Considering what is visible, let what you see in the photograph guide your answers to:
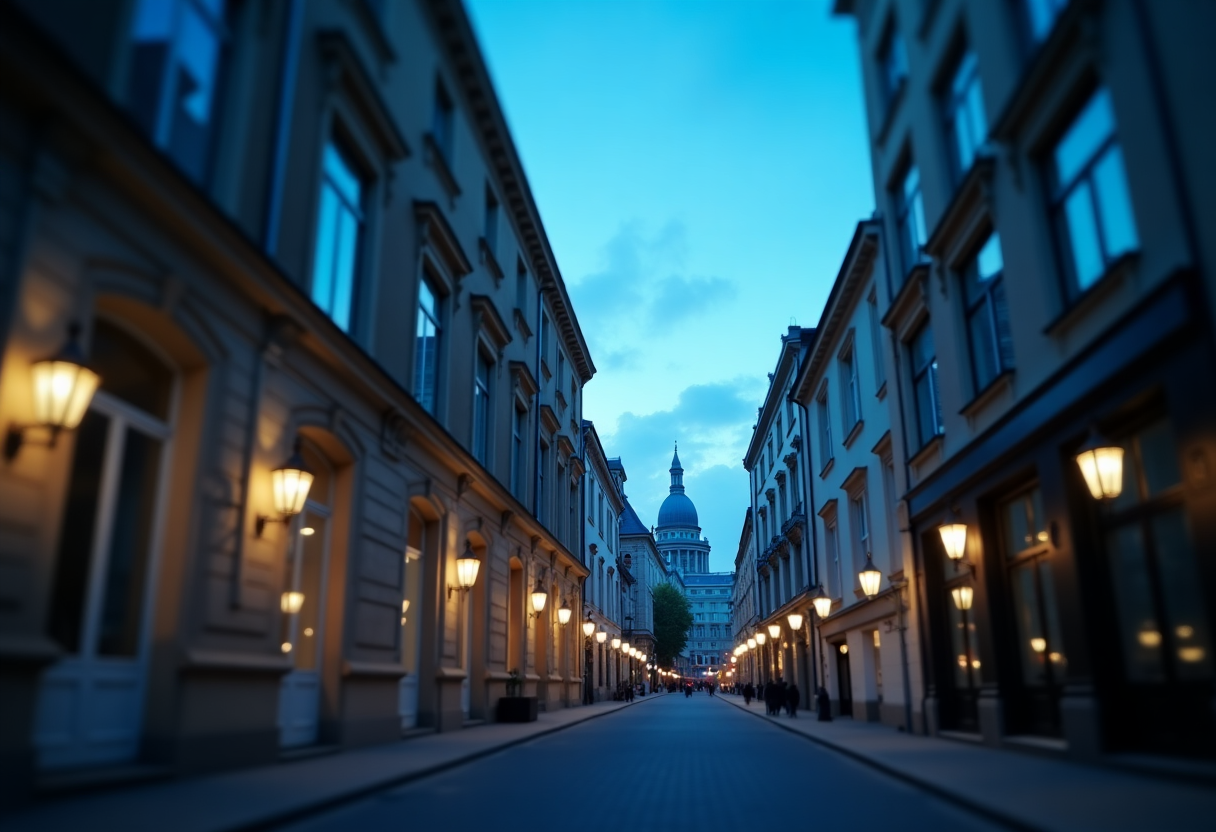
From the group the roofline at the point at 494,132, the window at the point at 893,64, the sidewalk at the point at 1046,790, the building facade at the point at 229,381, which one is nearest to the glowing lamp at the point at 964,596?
the sidewalk at the point at 1046,790

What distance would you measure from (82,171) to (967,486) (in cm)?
1282

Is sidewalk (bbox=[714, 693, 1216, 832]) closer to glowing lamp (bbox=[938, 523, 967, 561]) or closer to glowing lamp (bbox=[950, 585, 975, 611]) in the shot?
glowing lamp (bbox=[950, 585, 975, 611])

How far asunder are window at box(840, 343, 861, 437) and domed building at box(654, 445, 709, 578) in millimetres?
131628

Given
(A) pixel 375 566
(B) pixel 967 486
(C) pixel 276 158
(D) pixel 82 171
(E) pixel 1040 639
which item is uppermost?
(C) pixel 276 158

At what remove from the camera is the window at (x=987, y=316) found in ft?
43.9

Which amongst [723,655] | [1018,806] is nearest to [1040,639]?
[1018,806]

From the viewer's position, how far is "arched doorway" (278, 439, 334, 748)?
38.8 feet

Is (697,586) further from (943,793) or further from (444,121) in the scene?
(943,793)

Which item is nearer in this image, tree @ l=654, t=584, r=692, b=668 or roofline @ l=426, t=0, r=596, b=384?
roofline @ l=426, t=0, r=596, b=384

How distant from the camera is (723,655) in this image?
159 meters

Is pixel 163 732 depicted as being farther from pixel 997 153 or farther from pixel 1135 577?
pixel 997 153

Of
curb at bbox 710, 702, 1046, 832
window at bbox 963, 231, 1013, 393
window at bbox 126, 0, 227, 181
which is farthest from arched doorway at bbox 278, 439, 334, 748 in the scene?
window at bbox 963, 231, 1013, 393

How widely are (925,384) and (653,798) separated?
36.6 feet

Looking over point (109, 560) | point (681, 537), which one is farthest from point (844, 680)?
point (681, 537)
